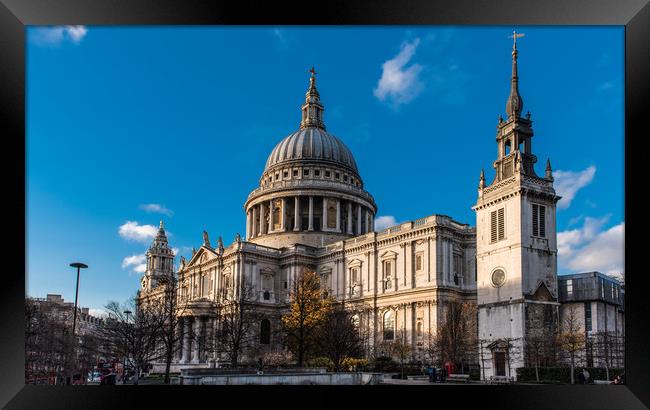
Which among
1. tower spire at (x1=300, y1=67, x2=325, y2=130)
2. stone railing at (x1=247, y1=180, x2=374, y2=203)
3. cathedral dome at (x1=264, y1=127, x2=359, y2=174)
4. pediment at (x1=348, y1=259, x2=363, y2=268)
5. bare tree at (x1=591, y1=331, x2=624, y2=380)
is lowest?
bare tree at (x1=591, y1=331, x2=624, y2=380)

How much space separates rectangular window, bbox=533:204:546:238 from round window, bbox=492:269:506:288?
331cm

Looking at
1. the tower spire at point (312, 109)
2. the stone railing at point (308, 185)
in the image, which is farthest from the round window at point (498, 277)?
the tower spire at point (312, 109)

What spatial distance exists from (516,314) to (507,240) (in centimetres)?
497

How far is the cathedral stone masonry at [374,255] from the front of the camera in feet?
147

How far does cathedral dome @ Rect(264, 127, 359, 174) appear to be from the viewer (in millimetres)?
97375

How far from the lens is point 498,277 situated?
1783 inches

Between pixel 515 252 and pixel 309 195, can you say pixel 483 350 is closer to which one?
Answer: pixel 515 252

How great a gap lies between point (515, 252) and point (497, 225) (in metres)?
2.86

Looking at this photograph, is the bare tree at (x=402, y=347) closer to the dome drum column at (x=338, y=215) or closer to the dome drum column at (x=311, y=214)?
the dome drum column at (x=311, y=214)

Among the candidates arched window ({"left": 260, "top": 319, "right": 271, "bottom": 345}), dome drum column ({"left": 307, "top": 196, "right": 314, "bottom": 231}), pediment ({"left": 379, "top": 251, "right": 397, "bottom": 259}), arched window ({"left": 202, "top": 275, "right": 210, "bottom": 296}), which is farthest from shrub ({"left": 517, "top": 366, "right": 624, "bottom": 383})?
arched window ({"left": 202, "top": 275, "right": 210, "bottom": 296})

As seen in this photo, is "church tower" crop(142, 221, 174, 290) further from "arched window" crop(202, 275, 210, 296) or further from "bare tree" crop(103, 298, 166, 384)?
"bare tree" crop(103, 298, 166, 384)

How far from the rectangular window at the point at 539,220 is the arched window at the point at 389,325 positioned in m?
25.1

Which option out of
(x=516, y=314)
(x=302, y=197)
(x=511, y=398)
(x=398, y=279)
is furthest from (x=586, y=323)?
(x=302, y=197)
